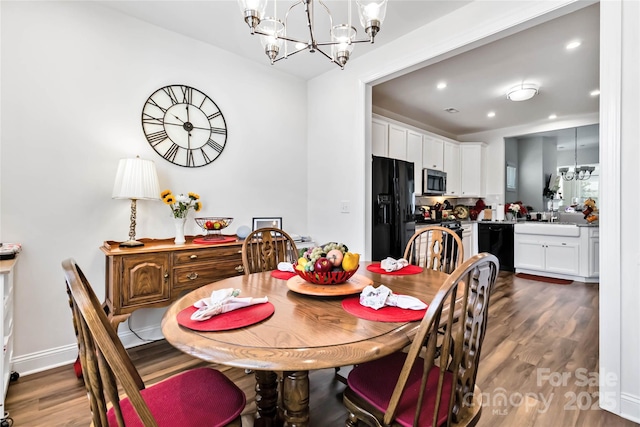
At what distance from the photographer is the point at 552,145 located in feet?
20.4

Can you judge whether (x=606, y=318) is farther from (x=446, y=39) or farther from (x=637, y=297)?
(x=446, y=39)

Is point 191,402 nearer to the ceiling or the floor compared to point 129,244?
nearer to the floor

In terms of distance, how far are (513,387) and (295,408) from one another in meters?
1.56

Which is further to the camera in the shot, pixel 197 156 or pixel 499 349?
pixel 197 156

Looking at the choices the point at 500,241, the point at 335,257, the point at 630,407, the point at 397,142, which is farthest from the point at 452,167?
the point at 335,257

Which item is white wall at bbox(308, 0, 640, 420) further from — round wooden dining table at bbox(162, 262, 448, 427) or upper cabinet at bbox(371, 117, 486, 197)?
round wooden dining table at bbox(162, 262, 448, 427)

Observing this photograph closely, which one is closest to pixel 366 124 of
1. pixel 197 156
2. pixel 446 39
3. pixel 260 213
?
pixel 446 39

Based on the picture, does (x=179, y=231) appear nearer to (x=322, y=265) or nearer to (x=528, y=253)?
(x=322, y=265)

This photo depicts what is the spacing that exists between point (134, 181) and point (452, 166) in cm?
523

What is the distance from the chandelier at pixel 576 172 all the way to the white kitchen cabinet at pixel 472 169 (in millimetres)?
1559

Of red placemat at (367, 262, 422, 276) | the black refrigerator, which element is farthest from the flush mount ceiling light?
red placemat at (367, 262, 422, 276)

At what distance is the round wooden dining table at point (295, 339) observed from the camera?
89cm

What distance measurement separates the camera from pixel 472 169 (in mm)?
5910

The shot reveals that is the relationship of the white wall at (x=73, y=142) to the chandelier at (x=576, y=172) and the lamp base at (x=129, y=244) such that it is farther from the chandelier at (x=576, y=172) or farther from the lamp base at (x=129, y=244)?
the chandelier at (x=576, y=172)
